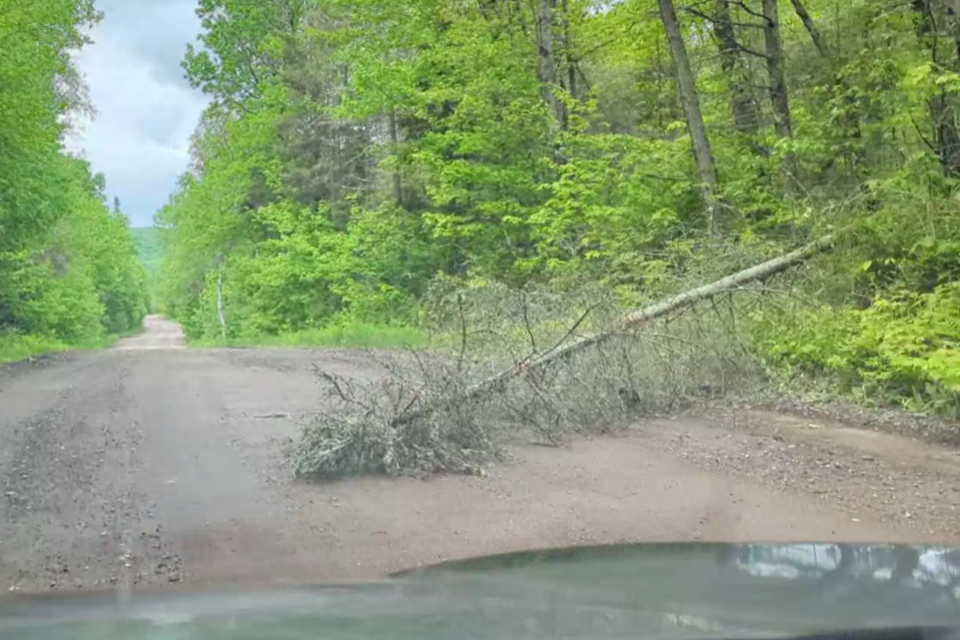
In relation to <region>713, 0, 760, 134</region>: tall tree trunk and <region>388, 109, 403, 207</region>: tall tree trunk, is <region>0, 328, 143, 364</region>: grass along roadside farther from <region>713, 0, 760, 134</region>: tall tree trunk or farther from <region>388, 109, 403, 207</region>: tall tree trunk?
<region>713, 0, 760, 134</region>: tall tree trunk

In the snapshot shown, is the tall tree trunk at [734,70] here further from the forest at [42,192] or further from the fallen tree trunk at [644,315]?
the forest at [42,192]

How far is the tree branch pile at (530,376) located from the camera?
944 cm

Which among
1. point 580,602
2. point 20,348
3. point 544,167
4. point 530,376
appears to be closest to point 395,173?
point 544,167

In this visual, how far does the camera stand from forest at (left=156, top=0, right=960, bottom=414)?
42.8 ft

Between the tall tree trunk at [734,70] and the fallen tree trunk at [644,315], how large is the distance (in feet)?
27.9

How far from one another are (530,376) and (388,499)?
278 centimetres

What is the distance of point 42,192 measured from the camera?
73.8ft

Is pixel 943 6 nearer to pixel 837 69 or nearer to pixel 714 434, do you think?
pixel 837 69

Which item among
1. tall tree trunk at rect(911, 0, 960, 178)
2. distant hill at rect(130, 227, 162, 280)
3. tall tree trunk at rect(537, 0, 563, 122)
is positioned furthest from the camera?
distant hill at rect(130, 227, 162, 280)

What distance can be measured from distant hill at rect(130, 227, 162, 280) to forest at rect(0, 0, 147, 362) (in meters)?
32.6

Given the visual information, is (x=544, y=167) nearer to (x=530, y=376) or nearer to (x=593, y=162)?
(x=593, y=162)

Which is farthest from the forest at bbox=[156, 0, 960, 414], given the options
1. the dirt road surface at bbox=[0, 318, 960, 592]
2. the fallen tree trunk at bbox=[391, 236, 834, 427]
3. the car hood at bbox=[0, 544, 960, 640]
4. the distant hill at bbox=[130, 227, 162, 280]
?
the distant hill at bbox=[130, 227, 162, 280]

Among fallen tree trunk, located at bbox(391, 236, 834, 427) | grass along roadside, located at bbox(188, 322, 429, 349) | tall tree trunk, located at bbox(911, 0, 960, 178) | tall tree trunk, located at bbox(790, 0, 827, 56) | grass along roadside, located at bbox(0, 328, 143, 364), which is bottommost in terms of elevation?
grass along roadside, located at bbox(188, 322, 429, 349)

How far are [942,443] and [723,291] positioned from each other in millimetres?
2936
